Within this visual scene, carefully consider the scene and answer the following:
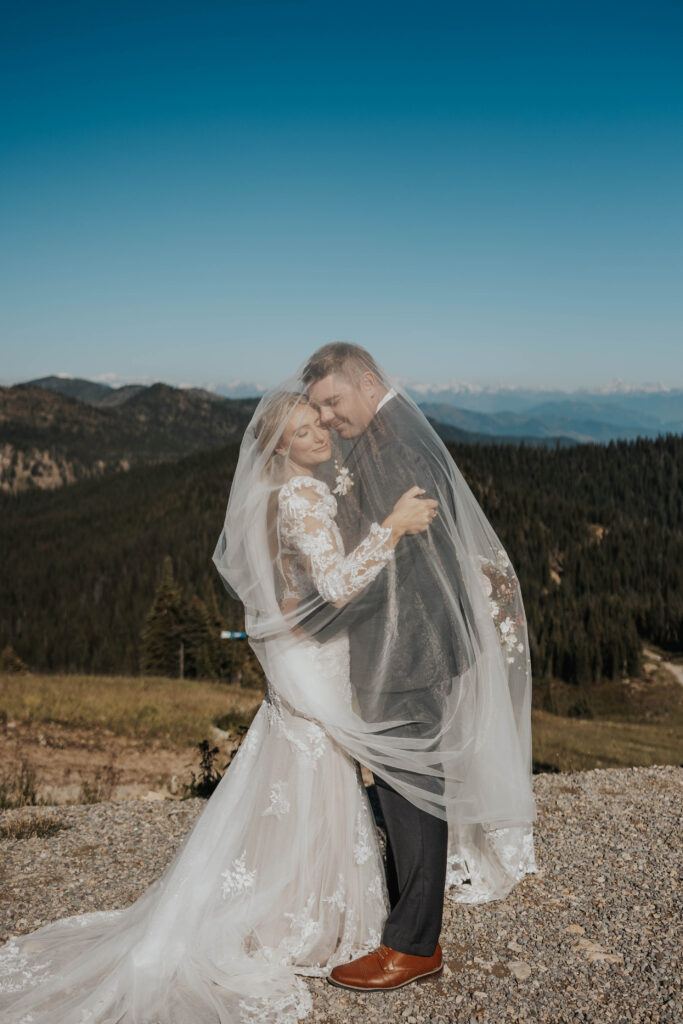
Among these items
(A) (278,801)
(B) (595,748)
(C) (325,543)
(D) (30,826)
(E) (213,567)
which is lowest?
(E) (213,567)

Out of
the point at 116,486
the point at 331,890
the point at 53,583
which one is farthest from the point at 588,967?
the point at 116,486

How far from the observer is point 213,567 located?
206 feet

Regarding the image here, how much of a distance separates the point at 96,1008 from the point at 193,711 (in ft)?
41.5

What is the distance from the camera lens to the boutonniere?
147 inches

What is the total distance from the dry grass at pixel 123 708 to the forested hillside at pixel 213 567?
2676cm

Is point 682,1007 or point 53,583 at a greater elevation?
point 682,1007

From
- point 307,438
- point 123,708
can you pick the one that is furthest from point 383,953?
point 123,708

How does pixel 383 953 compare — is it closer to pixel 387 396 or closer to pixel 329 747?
pixel 329 747

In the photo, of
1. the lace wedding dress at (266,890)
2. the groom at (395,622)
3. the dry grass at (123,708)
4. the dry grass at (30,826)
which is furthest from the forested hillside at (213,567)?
the groom at (395,622)

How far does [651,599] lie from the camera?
97.0 meters

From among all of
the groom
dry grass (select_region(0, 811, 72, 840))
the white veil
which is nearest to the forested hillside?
dry grass (select_region(0, 811, 72, 840))

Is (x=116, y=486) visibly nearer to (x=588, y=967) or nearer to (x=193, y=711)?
(x=193, y=711)

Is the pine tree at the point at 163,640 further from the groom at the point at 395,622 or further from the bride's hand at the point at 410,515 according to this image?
the bride's hand at the point at 410,515

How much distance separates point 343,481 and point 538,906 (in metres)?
3.23
